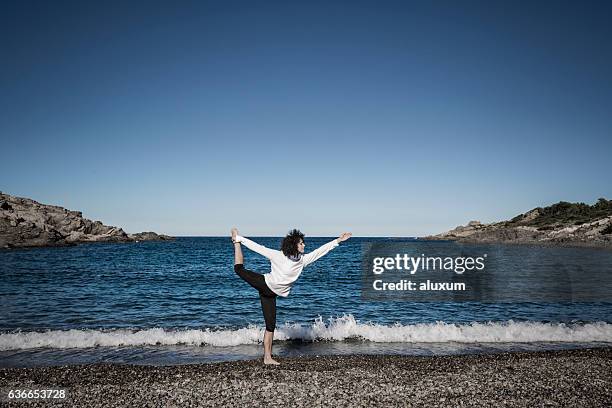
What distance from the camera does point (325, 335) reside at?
13.5m

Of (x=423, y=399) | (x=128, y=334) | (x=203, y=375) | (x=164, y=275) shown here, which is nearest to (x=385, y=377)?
(x=423, y=399)

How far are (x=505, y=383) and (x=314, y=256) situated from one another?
4227mm

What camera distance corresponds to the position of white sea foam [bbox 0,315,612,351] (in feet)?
41.5

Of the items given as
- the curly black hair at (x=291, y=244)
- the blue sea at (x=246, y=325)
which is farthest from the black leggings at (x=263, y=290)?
the blue sea at (x=246, y=325)

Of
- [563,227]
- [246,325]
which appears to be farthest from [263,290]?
[563,227]

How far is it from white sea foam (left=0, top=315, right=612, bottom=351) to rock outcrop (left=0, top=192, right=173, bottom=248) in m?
71.0

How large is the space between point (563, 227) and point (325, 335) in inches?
3515

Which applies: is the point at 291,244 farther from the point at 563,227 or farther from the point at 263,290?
the point at 563,227

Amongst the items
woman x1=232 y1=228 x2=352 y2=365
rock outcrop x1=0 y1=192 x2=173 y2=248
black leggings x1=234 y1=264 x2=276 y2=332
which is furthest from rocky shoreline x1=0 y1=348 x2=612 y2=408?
rock outcrop x1=0 y1=192 x2=173 y2=248

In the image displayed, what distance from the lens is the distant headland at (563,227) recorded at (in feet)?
226

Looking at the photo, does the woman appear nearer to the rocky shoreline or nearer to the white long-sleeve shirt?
the white long-sleeve shirt

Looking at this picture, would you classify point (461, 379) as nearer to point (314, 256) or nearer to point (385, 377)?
point (385, 377)

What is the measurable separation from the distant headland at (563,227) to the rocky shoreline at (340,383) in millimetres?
64794

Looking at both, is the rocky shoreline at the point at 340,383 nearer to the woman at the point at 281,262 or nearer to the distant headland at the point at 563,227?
the woman at the point at 281,262
